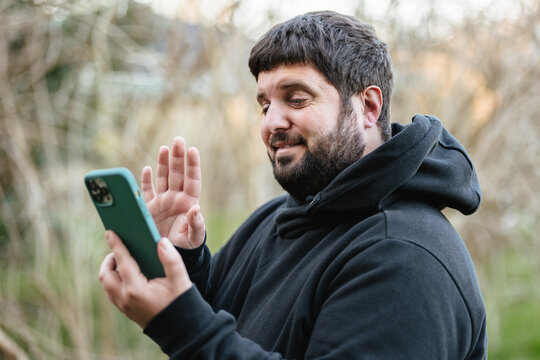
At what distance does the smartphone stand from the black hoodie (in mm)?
137

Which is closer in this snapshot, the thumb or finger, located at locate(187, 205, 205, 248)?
the thumb

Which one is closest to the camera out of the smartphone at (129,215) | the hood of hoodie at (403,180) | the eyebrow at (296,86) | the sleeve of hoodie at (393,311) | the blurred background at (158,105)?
the sleeve of hoodie at (393,311)

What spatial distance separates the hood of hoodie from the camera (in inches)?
52.3

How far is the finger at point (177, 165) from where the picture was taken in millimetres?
1541

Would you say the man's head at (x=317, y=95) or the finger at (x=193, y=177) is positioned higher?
the man's head at (x=317, y=95)

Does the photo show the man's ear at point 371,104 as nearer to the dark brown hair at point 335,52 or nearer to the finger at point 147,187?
the dark brown hair at point 335,52

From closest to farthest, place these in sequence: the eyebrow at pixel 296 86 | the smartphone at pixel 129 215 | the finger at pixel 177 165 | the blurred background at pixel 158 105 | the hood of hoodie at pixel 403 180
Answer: the smartphone at pixel 129 215 < the hood of hoodie at pixel 403 180 < the eyebrow at pixel 296 86 < the finger at pixel 177 165 < the blurred background at pixel 158 105

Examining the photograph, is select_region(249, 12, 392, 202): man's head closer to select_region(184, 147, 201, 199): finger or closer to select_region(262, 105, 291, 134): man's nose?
select_region(262, 105, 291, 134): man's nose

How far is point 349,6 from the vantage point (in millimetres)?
3635

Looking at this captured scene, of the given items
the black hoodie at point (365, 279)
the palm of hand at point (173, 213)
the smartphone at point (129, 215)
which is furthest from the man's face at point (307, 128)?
the smartphone at point (129, 215)

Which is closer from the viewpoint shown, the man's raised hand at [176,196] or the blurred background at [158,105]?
the man's raised hand at [176,196]

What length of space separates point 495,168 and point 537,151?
581 mm

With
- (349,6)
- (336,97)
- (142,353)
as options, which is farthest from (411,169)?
(142,353)

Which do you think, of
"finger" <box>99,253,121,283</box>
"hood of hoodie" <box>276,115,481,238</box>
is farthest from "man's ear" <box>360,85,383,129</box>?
"finger" <box>99,253,121,283</box>
